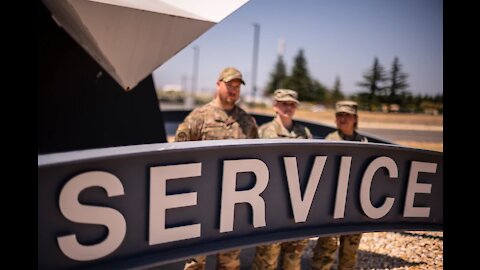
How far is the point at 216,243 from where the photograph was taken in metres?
2.43

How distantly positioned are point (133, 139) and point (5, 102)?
548cm

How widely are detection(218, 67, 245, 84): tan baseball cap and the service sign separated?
0.95 metres

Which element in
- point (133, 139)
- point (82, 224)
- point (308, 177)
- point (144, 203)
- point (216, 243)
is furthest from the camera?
point (133, 139)

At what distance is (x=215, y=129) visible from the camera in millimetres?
3365

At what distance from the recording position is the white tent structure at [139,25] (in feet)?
10.3

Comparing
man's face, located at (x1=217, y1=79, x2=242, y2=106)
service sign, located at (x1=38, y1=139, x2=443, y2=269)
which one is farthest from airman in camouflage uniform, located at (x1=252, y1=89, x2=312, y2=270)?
service sign, located at (x1=38, y1=139, x2=443, y2=269)

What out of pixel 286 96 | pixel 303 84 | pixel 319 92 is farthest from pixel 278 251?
pixel 303 84

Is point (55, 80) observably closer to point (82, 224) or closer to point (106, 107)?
point (106, 107)

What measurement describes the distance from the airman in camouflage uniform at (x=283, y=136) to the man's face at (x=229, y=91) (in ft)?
1.70

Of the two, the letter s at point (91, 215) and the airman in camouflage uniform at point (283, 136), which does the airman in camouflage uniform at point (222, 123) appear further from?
the letter s at point (91, 215)

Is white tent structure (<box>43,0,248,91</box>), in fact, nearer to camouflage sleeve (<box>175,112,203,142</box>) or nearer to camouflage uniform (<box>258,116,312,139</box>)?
camouflage sleeve (<box>175,112,203,142</box>)

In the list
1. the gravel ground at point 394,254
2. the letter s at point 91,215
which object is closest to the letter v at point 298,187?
the letter s at point 91,215

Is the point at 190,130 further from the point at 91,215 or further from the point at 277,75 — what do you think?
the point at 277,75
